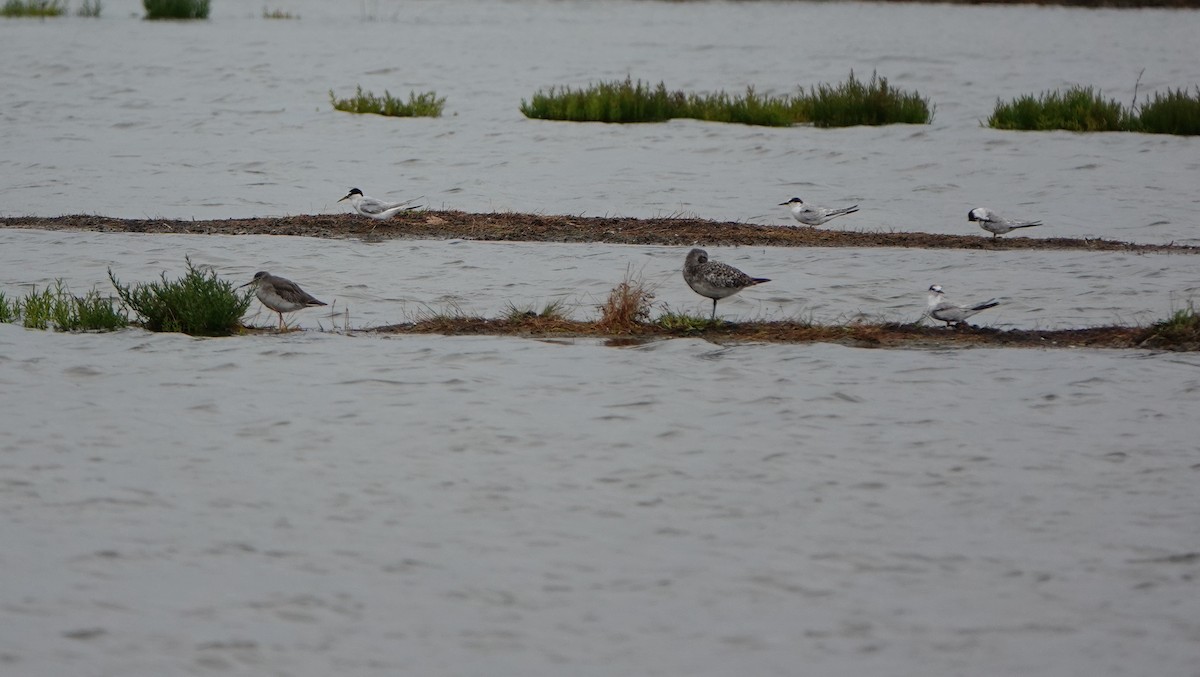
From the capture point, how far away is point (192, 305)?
12.0 m

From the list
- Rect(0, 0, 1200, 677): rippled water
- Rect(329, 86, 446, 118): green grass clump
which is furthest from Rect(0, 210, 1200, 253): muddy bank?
Rect(329, 86, 446, 118): green grass clump

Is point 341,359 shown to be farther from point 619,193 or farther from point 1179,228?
point 1179,228

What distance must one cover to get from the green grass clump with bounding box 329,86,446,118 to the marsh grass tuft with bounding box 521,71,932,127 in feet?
6.57

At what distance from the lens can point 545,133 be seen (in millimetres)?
25359

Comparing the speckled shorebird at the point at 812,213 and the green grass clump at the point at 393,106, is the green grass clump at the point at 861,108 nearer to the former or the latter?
the green grass clump at the point at 393,106

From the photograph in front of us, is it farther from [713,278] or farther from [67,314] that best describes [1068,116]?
[67,314]

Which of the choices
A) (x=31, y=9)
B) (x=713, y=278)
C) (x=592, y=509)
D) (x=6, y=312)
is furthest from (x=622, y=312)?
(x=31, y=9)

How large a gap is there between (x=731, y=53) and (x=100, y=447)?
3189cm

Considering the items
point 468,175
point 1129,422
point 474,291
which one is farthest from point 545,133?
point 1129,422

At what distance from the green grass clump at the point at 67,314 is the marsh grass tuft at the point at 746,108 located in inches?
580

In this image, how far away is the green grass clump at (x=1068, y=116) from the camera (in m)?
24.8

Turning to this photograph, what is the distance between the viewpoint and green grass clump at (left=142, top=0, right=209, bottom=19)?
45.7m

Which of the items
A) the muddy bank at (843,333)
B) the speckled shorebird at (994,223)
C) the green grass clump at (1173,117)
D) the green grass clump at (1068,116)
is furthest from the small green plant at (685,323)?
the green grass clump at (1173,117)

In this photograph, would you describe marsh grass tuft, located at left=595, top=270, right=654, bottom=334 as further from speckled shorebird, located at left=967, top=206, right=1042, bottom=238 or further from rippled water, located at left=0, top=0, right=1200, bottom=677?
speckled shorebird, located at left=967, top=206, right=1042, bottom=238
